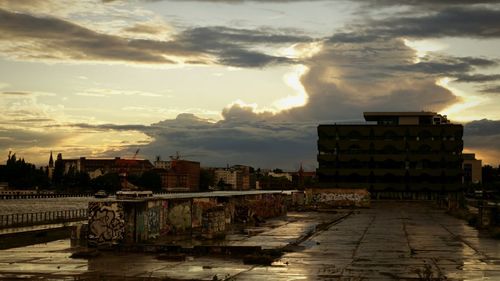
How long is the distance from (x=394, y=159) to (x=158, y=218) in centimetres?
14791

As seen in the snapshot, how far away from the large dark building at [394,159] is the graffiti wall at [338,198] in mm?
61985

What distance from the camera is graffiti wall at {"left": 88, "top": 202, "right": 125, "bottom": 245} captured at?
35.1 m

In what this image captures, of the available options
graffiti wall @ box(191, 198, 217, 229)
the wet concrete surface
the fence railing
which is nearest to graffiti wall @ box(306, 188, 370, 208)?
the fence railing

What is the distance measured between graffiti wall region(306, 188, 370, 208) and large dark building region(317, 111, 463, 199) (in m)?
62.0

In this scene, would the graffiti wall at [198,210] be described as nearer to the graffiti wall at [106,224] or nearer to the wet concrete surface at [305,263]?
the wet concrete surface at [305,263]

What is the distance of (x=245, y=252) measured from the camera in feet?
106

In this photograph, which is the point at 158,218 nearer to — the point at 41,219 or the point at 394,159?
the point at 41,219

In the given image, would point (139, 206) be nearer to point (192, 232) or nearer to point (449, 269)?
point (192, 232)

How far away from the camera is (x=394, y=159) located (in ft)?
600

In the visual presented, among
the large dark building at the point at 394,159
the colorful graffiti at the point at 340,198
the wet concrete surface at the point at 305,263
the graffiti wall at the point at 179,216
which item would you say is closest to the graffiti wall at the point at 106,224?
the wet concrete surface at the point at 305,263

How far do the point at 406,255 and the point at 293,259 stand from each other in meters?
5.88

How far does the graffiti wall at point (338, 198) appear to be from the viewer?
11756 centimetres

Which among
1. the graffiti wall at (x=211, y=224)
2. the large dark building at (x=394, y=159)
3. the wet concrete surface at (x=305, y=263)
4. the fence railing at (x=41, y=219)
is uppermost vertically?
the large dark building at (x=394, y=159)

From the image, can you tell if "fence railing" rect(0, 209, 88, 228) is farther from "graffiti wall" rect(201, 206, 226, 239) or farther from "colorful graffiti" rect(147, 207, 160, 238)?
"graffiti wall" rect(201, 206, 226, 239)
